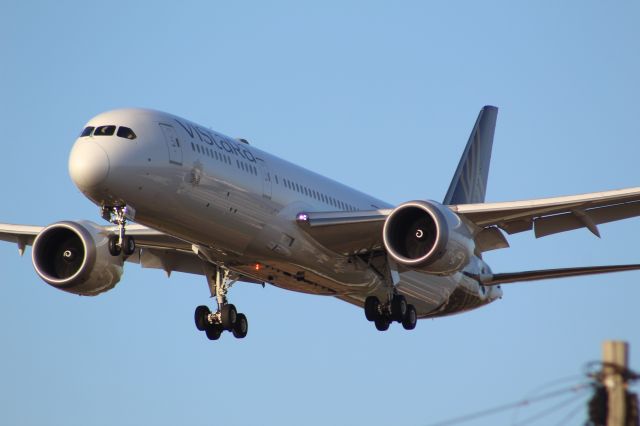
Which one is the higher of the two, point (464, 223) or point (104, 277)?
point (464, 223)

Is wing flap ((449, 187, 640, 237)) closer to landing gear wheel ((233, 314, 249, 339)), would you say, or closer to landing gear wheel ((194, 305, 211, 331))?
landing gear wheel ((233, 314, 249, 339))

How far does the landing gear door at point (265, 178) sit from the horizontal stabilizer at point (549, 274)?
9.69m

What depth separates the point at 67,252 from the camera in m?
31.8

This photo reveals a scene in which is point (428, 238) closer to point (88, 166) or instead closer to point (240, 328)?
point (240, 328)

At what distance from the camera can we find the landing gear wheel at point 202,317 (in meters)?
32.2

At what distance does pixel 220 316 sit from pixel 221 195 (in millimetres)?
6170

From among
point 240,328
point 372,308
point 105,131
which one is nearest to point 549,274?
point 372,308

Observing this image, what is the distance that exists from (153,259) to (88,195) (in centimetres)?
1007

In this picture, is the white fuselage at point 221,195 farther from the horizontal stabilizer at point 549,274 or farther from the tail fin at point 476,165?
the tail fin at point 476,165

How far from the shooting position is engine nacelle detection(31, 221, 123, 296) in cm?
3133

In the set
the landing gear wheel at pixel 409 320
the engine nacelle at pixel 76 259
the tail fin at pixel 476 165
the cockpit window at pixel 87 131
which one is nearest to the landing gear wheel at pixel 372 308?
the landing gear wheel at pixel 409 320

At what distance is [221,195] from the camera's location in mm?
26719

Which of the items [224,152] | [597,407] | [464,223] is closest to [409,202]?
[464,223]

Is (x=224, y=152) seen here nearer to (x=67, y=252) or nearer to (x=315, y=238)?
(x=315, y=238)
